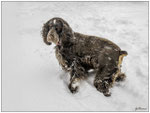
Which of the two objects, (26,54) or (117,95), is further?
(26,54)

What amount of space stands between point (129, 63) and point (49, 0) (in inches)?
212

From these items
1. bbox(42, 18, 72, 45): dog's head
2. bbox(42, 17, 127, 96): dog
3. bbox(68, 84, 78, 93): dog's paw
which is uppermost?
bbox(42, 18, 72, 45): dog's head

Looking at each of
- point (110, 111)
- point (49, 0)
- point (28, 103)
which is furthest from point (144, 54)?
point (49, 0)

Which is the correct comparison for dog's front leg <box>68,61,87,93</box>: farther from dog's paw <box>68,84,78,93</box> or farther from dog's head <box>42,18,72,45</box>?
dog's head <box>42,18,72,45</box>

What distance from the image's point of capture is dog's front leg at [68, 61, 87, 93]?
9.80 ft

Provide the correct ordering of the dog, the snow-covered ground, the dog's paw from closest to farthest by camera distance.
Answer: the dog → the snow-covered ground → the dog's paw

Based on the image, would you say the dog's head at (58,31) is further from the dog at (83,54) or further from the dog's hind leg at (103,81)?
the dog's hind leg at (103,81)

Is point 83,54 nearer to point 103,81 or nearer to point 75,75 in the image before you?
point 75,75

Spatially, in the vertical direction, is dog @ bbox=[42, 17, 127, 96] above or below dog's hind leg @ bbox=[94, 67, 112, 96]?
above

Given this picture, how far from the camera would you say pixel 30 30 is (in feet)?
17.6

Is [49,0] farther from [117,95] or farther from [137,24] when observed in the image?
[117,95]

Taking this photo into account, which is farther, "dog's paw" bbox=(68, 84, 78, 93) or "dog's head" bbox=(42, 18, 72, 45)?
"dog's paw" bbox=(68, 84, 78, 93)

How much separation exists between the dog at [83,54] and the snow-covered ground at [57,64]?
0.22 metres

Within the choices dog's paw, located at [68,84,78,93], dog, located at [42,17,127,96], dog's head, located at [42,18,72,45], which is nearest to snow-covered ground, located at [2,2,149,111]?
dog's paw, located at [68,84,78,93]
